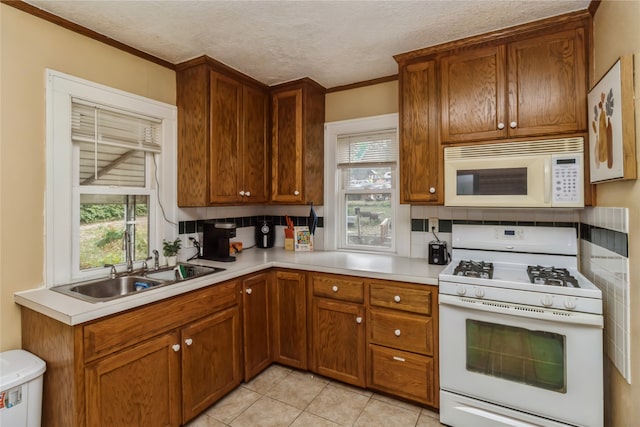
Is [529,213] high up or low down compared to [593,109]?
down

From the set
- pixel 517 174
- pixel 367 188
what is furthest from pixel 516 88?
pixel 367 188

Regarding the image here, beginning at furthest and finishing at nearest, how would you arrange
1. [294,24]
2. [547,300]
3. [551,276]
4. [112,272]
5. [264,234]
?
[264,234]
[112,272]
[294,24]
[551,276]
[547,300]

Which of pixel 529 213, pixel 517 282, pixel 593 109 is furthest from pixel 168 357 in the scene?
pixel 593 109

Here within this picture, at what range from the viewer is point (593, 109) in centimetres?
174

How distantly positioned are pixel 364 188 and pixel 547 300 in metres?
1.70

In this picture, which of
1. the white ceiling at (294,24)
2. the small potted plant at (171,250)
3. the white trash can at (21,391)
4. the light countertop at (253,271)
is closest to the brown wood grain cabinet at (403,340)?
the light countertop at (253,271)

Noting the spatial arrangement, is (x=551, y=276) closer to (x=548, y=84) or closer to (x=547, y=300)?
(x=547, y=300)

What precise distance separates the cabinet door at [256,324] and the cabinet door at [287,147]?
0.82 m

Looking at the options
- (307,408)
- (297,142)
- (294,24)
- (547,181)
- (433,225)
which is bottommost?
(307,408)

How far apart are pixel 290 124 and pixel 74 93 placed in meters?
1.56

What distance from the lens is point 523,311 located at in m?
1.70

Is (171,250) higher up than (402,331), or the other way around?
(171,250)

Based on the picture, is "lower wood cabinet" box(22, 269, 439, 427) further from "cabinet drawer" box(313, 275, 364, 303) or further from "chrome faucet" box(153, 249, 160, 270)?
"chrome faucet" box(153, 249, 160, 270)

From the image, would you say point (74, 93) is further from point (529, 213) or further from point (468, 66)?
point (529, 213)
